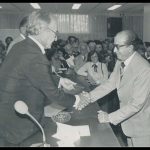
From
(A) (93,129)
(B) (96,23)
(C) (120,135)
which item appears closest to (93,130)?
(A) (93,129)

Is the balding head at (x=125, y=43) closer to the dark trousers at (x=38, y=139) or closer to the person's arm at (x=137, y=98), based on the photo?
the person's arm at (x=137, y=98)

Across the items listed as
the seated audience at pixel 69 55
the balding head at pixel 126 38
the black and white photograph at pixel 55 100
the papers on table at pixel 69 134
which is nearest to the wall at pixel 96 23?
the seated audience at pixel 69 55

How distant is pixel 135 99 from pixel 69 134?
0.66 m

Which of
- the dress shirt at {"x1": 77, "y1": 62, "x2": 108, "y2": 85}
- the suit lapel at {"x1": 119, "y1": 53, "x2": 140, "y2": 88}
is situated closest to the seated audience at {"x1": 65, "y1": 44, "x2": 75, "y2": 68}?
the dress shirt at {"x1": 77, "y1": 62, "x2": 108, "y2": 85}

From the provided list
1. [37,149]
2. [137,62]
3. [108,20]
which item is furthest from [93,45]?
[108,20]

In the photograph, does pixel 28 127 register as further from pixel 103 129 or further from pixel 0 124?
pixel 103 129

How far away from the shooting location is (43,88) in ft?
6.07

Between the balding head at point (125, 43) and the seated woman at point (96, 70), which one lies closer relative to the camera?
the balding head at point (125, 43)

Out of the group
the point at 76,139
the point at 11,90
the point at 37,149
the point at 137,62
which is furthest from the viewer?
the point at 137,62

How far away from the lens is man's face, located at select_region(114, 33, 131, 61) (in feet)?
8.16

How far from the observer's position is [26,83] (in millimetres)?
1831

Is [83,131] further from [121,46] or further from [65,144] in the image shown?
[121,46]

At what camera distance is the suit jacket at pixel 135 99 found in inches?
96.2

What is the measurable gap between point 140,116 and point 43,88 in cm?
113
